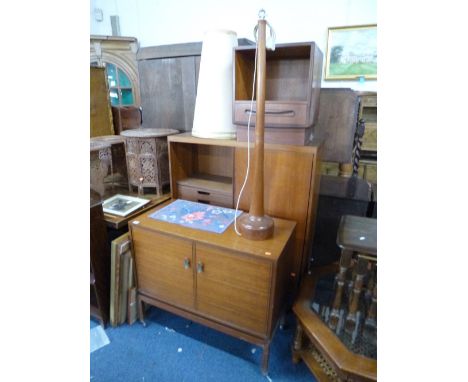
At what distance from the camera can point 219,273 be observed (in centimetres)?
114

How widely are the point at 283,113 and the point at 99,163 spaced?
0.91m

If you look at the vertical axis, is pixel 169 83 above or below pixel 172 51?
below

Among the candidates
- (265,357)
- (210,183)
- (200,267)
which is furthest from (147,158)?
(265,357)

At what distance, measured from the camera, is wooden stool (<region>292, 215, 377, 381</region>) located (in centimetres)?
96

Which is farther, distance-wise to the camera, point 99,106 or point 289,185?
point 99,106

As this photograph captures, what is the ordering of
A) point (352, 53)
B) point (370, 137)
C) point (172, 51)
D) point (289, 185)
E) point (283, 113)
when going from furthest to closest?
1. point (370, 137)
2. point (352, 53)
3. point (172, 51)
4. point (289, 185)
5. point (283, 113)

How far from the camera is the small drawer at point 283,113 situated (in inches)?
42.7

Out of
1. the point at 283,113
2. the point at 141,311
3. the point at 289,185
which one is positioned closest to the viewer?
the point at 283,113

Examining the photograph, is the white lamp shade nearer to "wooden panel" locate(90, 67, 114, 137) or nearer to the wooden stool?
the wooden stool

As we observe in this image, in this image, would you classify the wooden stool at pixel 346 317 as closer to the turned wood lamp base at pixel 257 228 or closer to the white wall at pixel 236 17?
the turned wood lamp base at pixel 257 228

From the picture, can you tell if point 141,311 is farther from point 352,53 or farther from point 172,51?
point 352,53

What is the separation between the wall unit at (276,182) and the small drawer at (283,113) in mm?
99
